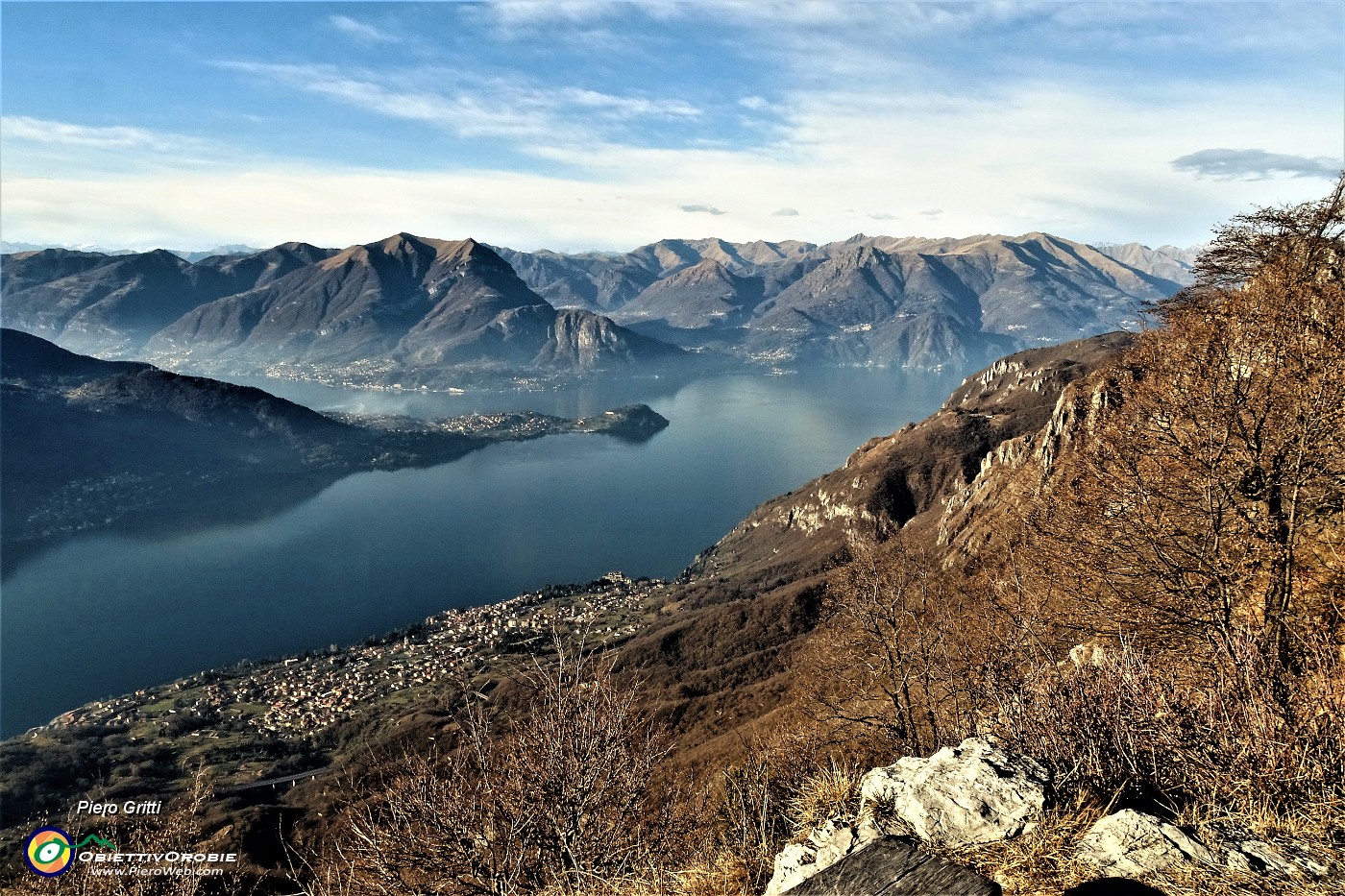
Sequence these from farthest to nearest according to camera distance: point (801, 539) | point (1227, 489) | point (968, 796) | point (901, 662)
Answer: point (801, 539) < point (901, 662) < point (1227, 489) < point (968, 796)

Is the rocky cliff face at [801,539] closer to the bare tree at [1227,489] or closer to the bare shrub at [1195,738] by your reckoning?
the bare tree at [1227,489]

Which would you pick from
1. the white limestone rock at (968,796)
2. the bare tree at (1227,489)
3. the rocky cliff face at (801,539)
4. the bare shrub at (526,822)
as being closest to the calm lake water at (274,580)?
the rocky cliff face at (801,539)

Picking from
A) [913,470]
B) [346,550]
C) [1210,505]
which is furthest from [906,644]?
[346,550]

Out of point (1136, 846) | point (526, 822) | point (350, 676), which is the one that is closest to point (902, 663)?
point (526, 822)

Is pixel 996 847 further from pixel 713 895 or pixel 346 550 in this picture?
pixel 346 550

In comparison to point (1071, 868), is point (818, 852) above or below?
below

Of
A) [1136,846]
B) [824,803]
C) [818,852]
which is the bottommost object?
[824,803]

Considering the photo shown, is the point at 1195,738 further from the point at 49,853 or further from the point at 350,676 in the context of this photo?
the point at 350,676

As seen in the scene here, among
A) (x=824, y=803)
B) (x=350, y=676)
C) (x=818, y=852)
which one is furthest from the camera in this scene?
(x=350, y=676)

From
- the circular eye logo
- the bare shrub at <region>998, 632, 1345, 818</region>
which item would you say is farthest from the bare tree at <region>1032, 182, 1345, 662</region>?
the circular eye logo
